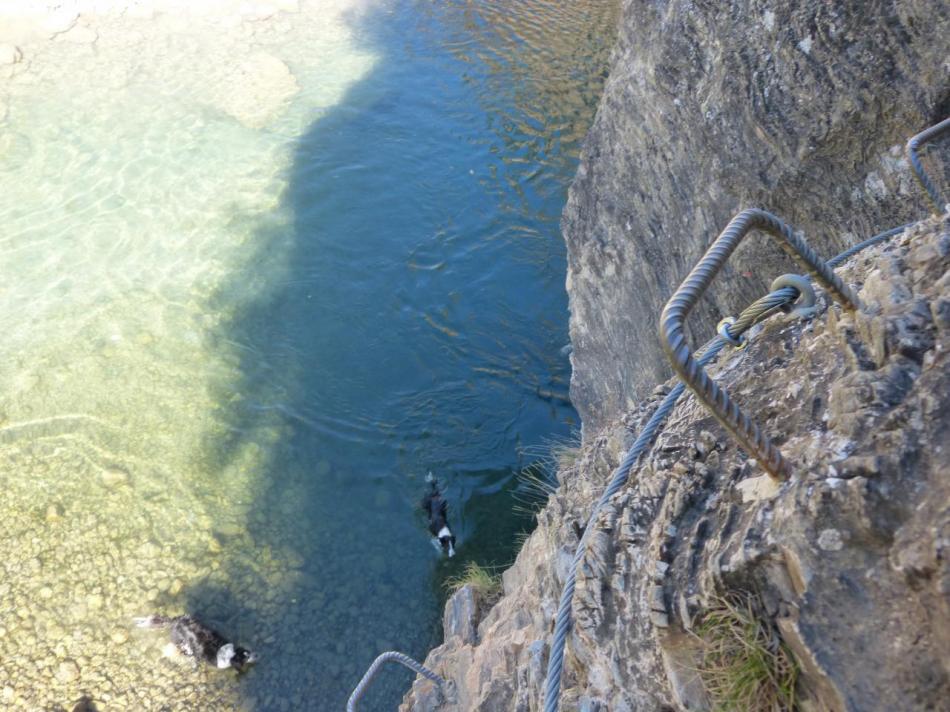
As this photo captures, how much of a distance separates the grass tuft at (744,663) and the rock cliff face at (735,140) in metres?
2.42

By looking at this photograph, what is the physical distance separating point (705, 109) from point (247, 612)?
19.1ft

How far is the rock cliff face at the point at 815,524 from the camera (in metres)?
1.64

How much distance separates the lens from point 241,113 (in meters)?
13.4

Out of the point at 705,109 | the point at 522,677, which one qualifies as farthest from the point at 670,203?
the point at 522,677

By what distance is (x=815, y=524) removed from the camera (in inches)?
70.6

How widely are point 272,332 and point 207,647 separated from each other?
4.41m

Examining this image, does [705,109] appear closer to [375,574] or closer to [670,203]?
[670,203]

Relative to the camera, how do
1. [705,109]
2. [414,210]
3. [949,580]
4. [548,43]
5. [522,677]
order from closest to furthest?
[949,580] → [522,677] → [705,109] → [414,210] → [548,43]

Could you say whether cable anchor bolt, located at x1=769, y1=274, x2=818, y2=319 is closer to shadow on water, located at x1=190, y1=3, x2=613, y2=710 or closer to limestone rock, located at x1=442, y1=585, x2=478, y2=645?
Result: limestone rock, located at x1=442, y1=585, x2=478, y2=645

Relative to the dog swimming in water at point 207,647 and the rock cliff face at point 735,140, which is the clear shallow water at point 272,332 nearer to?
the dog swimming in water at point 207,647

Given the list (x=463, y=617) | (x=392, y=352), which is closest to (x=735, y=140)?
(x=463, y=617)

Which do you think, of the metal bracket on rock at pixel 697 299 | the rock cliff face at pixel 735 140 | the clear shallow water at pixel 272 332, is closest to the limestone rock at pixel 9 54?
the clear shallow water at pixel 272 332

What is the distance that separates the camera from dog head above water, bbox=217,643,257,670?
6535 millimetres

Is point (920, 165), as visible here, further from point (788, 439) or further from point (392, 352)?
point (392, 352)
